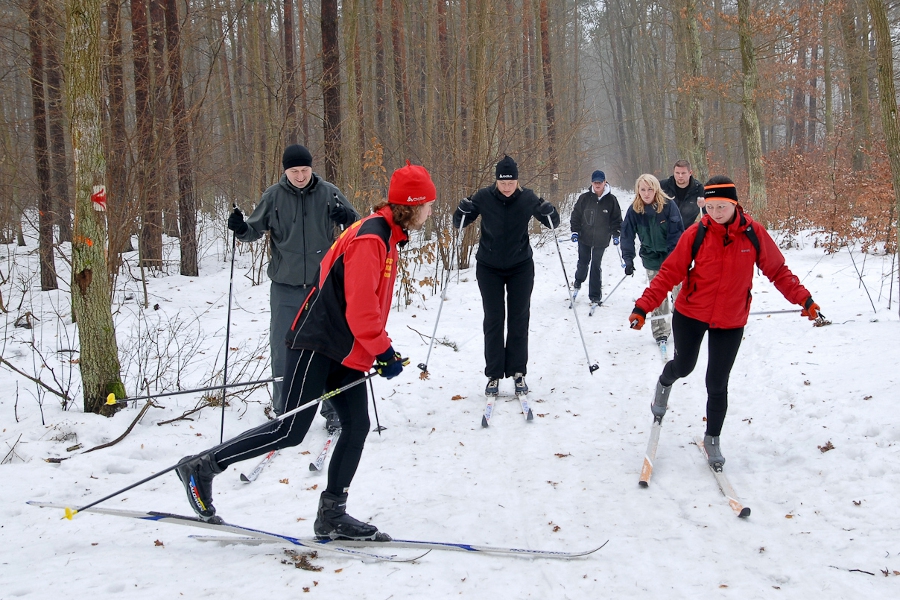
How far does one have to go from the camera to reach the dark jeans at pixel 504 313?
605 centimetres

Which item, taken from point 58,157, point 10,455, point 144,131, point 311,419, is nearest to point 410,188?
point 311,419

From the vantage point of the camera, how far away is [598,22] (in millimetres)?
43188

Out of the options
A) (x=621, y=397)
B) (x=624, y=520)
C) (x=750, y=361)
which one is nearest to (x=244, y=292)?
(x=621, y=397)

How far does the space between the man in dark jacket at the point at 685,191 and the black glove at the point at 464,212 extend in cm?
351

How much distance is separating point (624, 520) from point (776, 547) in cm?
83

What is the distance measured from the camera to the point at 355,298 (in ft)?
10.8

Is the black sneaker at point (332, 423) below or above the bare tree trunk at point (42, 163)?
below

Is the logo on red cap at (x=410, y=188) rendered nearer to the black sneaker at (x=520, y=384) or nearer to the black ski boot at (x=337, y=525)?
the black ski boot at (x=337, y=525)

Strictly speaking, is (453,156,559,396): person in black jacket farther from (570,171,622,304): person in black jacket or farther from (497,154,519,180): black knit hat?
(570,171,622,304): person in black jacket

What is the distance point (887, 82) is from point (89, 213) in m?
6.81

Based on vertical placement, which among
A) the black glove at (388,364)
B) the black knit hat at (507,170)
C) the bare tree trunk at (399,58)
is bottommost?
the black glove at (388,364)

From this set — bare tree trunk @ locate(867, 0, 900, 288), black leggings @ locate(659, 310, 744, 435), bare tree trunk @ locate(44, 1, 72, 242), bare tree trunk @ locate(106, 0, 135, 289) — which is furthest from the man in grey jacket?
bare tree trunk @ locate(44, 1, 72, 242)

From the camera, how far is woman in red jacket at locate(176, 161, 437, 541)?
3.31 m

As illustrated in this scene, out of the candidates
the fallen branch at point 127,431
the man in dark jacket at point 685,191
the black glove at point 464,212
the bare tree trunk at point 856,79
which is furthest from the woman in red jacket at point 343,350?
the bare tree trunk at point 856,79
